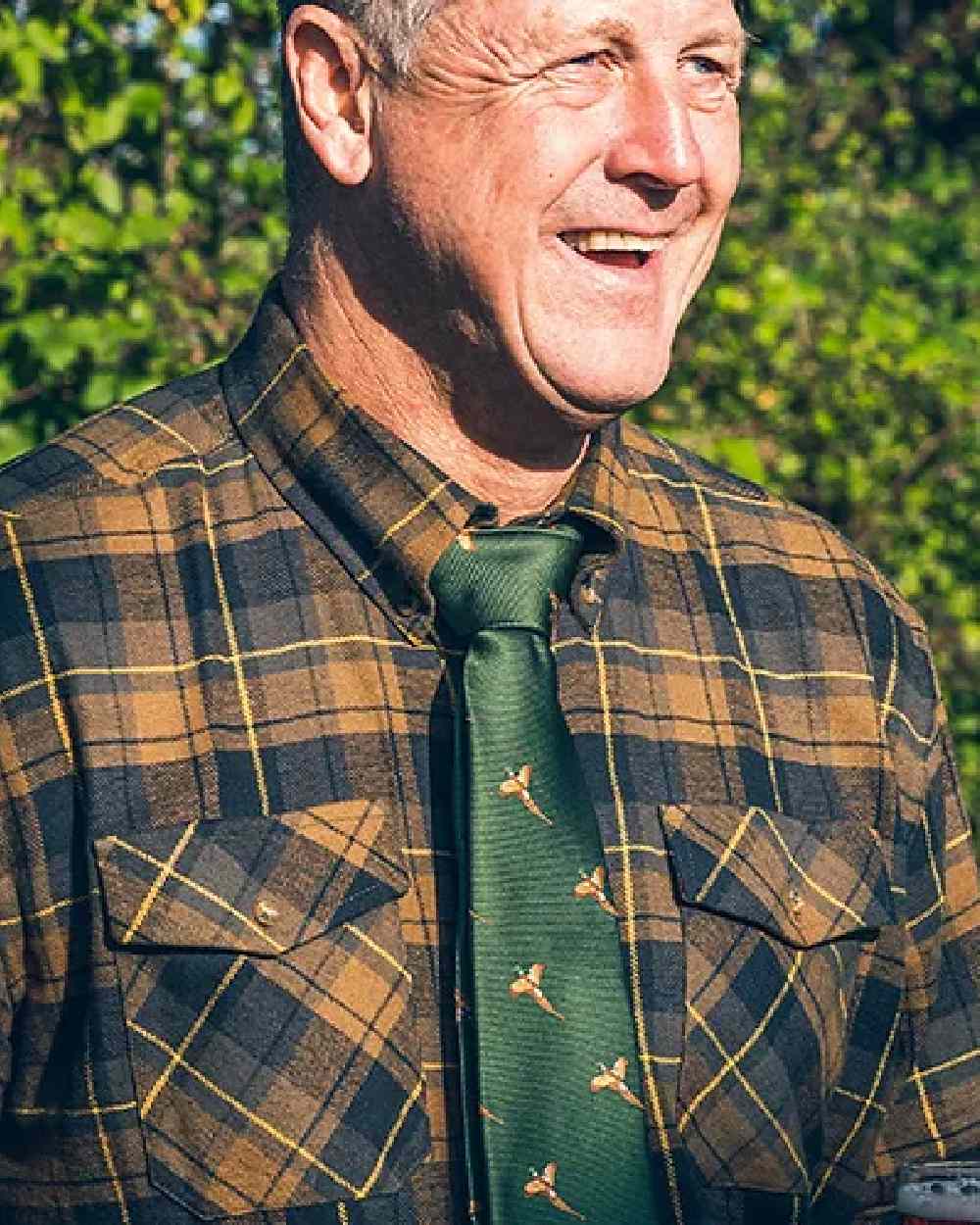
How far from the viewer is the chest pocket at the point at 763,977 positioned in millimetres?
2830

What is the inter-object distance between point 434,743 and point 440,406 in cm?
40

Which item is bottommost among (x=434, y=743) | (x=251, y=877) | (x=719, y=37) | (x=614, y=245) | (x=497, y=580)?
(x=251, y=877)

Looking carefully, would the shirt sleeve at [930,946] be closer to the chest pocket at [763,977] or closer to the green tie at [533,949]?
the chest pocket at [763,977]

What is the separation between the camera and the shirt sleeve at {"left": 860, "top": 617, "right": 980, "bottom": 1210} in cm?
310

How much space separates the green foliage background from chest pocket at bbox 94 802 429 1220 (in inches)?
49.6

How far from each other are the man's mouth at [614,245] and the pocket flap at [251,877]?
A: 0.66 m

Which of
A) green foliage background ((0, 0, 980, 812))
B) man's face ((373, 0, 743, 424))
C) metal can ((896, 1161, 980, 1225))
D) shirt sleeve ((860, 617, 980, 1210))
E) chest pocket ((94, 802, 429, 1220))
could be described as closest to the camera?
metal can ((896, 1161, 980, 1225))

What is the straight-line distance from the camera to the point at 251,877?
8.82 feet

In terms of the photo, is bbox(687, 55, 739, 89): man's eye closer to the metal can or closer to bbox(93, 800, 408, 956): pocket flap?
bbox(93, 800, 408, 956): pocket flap

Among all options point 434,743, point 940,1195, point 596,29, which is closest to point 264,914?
point 434,743

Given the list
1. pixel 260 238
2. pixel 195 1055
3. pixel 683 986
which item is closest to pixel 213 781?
pixel 195 1055

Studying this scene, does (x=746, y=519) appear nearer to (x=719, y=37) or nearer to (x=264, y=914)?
(x=719, y=37)

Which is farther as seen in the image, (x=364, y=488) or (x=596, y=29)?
(x=364, y=488)

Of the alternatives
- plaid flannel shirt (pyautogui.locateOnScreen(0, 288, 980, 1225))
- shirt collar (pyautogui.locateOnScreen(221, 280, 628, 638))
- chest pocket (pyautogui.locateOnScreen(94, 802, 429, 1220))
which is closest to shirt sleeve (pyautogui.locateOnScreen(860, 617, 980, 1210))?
plaid flannel shirt (pyautogui.locateOnScreen(0, 288, 980, 1225))
